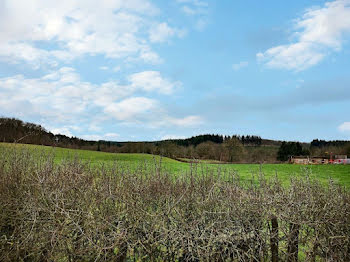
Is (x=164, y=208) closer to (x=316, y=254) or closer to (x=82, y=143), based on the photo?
(x=316, y=254)

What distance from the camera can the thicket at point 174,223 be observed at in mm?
4547

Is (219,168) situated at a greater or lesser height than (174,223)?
greater

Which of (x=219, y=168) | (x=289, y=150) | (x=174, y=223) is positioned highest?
(x=289, y=150)

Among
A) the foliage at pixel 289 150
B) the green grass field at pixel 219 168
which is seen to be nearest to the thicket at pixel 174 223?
the green grass field at pixel 219 168

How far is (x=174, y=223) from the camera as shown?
15.6 feet

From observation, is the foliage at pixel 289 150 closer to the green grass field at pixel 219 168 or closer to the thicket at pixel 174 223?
the green grass field at pixel 219 168

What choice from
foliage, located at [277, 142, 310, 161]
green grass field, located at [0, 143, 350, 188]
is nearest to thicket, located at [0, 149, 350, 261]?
green grass field, located at [0, 143, 350, 188]

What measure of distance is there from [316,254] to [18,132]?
98.1 feet

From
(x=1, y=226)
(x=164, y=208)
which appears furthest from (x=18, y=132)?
(x=164, y=208)

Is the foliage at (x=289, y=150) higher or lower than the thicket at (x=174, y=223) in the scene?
higher

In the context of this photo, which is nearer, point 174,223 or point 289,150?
point 174,223

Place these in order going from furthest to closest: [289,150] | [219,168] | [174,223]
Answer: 1. [289,150]
2. [219,168]
3. [174,223]

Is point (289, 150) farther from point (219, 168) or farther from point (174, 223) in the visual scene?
point (174, 223)

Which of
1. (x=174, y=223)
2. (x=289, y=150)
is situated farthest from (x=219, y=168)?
(x=289, y=150)
